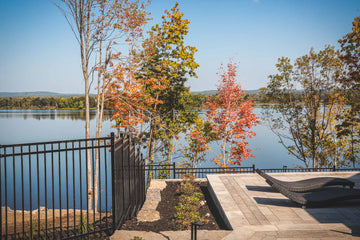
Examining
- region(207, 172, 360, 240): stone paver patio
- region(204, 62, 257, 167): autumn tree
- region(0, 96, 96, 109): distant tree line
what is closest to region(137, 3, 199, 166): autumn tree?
region(204, 62, 257, 167): autumn tree

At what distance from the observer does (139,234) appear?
4.43m

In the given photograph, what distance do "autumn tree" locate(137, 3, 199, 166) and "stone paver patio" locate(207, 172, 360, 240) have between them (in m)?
5.19

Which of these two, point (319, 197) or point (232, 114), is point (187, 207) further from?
point (232, 114)

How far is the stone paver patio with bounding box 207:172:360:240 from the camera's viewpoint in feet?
14.4

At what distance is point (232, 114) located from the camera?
12727 mm

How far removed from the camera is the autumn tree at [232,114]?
1263 centimetres

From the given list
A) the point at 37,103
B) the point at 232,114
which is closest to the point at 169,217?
the point at 232,114

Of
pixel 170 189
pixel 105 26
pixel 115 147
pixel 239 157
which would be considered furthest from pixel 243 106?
pixel 115 147

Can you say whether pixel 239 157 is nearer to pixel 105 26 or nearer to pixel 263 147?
pixel 105 26

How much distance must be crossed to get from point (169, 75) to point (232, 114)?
4184 mm

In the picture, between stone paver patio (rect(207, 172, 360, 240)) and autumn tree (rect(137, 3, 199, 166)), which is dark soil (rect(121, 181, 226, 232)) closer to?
stone paver patio (rect(207, 172, 360, 240))

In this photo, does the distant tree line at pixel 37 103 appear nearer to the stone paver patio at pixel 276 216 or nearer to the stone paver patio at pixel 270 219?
the stone paver patio at pixel 276 216

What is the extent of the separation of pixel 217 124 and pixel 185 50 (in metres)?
4.67

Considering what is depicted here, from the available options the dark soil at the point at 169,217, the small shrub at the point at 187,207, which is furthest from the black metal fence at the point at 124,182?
the small shrub at the point at 187,207
